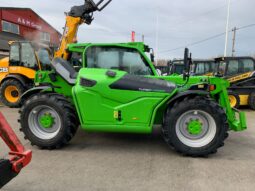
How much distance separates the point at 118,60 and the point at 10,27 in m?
23.9

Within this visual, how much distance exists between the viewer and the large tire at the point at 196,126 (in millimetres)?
4305

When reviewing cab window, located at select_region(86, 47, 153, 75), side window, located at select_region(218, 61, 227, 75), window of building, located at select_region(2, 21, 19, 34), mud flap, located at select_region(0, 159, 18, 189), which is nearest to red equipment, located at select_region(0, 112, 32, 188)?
mud flap, located at select_region(0, 159, 18, 189)

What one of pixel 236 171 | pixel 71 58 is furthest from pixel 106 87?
pixel 236 171

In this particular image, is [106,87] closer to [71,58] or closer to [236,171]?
[71,58]

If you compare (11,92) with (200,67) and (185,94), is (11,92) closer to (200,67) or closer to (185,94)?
(185,94)

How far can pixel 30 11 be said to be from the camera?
28.0 m

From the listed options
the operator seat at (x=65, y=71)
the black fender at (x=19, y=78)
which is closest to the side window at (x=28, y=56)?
the black fender at (x=19, y=78)

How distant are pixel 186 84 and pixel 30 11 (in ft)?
89.4

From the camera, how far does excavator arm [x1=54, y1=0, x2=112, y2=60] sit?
325 inches

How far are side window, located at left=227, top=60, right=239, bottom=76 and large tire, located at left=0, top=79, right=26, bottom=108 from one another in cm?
748

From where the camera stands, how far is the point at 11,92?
937cm

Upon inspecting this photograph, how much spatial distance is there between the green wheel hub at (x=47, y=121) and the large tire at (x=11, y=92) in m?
4.92

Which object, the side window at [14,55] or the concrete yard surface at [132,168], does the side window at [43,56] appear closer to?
the side window at [14,55]

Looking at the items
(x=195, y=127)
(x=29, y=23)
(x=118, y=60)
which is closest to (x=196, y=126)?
(x=195, y=127)
